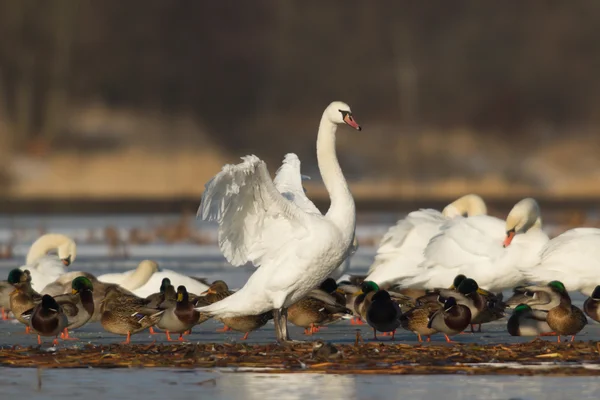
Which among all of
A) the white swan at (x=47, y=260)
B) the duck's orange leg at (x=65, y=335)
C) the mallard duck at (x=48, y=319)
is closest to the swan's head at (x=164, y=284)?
the duck's orange leg at (x=65, y=335)

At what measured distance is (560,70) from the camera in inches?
1534

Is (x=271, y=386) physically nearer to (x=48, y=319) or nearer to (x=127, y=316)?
(x=48, y=319)

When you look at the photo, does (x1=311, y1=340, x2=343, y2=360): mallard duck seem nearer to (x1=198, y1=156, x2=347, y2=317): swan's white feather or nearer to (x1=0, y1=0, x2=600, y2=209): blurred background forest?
(x1=198, y1=156, x2=347, y2=317): swan's white feather

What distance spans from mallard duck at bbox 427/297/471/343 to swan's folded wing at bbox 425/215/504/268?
289cm

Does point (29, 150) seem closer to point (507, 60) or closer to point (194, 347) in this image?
point (507, 60)

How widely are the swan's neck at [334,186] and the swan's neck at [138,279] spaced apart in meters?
3.11

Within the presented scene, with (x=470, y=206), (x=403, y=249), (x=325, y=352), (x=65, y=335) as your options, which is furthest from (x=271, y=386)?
(x=470, y=206)

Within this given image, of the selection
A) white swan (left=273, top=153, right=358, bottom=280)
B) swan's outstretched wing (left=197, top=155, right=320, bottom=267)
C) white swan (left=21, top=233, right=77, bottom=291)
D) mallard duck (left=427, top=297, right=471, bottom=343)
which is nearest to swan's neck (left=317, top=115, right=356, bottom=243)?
swan's outstretched wing (left=197, top=155, right=320, bottom=267)

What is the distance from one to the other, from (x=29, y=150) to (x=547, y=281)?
71.0 ft

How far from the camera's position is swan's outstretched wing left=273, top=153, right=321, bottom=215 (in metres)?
11.5

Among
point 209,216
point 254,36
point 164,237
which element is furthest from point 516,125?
point 209,216

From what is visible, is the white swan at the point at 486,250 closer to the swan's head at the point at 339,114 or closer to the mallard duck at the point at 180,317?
the swan's head at the point at 339,114

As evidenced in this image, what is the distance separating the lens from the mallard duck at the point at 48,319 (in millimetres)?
10453

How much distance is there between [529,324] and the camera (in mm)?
11164
